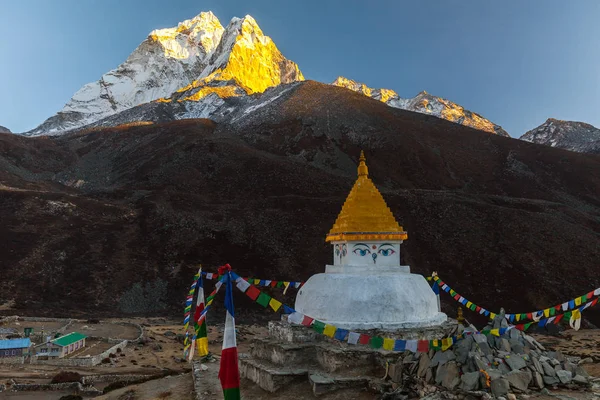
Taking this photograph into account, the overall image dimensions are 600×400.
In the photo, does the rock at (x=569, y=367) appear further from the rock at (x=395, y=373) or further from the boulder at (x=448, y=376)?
the rock at (x=395, y=373)

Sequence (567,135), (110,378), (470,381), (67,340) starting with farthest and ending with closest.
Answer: (567,135) < (67,340) < (110,378) < (470,381)

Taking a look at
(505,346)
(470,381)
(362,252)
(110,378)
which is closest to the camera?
(470,381)

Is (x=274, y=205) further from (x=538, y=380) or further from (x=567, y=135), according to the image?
(x=567, y=135)

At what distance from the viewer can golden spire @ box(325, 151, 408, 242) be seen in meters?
14.1

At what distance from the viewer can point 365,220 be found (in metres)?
14.3

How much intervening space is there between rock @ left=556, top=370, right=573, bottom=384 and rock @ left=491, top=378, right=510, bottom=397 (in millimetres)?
1772

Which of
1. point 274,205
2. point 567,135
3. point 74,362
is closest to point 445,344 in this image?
point 74,362

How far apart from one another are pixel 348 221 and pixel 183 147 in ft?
→ 231

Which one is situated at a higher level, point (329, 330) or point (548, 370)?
point (329, 330)

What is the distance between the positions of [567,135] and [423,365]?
159 metres

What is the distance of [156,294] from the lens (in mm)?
40656

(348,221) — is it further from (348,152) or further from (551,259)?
(348,152)

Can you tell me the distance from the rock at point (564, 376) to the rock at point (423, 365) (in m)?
2.70

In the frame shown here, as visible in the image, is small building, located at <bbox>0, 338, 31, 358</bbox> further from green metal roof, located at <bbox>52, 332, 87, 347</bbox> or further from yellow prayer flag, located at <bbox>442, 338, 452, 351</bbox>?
yellow prayer flag, located at <bbox>442, 338, 452, 351</bbox>
